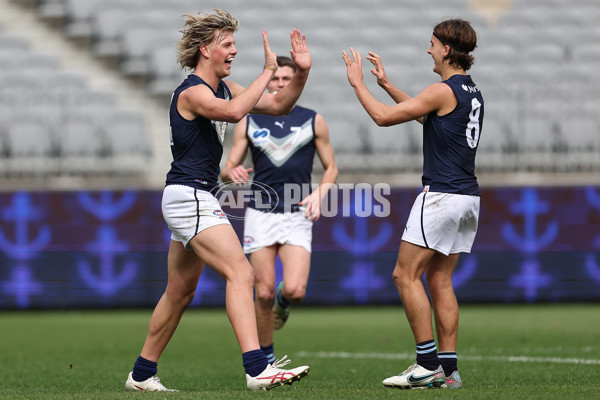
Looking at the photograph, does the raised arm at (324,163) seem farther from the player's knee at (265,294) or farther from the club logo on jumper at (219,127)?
the club logo on jumper at (219,127)

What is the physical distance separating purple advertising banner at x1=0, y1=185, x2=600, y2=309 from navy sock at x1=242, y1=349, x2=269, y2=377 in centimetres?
779

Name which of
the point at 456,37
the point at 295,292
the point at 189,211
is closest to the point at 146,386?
the point at 189,211

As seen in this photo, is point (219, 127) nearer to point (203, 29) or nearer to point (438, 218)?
point (203, 29)

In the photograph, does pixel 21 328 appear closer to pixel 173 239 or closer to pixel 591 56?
pixel 173 239

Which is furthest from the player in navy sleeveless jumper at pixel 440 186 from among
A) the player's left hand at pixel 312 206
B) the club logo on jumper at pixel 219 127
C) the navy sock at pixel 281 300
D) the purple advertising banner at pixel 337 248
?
the purple advertising banner at pixel 337 248

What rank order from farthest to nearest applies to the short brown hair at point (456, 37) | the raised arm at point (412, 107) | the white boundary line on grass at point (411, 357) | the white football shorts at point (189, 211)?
the white boundary line on grass at point (411, 357) → the short brown hair at point (456, 37) → the raised arm at point (412, 107) → the white football shorts at point (189, 211)

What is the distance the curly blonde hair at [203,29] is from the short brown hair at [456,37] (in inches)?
51.1

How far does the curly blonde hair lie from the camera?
5.53 metres

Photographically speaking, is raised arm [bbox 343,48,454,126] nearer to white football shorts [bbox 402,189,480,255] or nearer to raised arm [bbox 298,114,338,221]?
white football shorts [bbox 402,189,480,255]

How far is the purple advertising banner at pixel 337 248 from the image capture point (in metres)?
13.1

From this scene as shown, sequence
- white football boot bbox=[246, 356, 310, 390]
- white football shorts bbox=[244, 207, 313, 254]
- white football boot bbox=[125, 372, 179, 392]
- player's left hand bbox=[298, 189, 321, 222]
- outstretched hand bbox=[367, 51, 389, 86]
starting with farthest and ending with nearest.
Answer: white football shorts bbox=[244, 207, 313, 254], player's left hand bbox=[298, 189, 321, 222], outstretched hand bbox=[367, 51, 389, 86], white football boot bbox=[125, 372, 179, 392], white football boot bbox=[246, 356, 310, 390]

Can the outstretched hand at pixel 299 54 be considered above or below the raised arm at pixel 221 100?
above

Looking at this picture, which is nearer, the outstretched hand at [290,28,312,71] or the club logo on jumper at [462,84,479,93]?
the club logo on jumper at [462,84,479,93]

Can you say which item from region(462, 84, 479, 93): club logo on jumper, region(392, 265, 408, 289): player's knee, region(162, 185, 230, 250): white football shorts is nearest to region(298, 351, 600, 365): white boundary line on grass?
region(392, 265, 408, 289): player's knee
